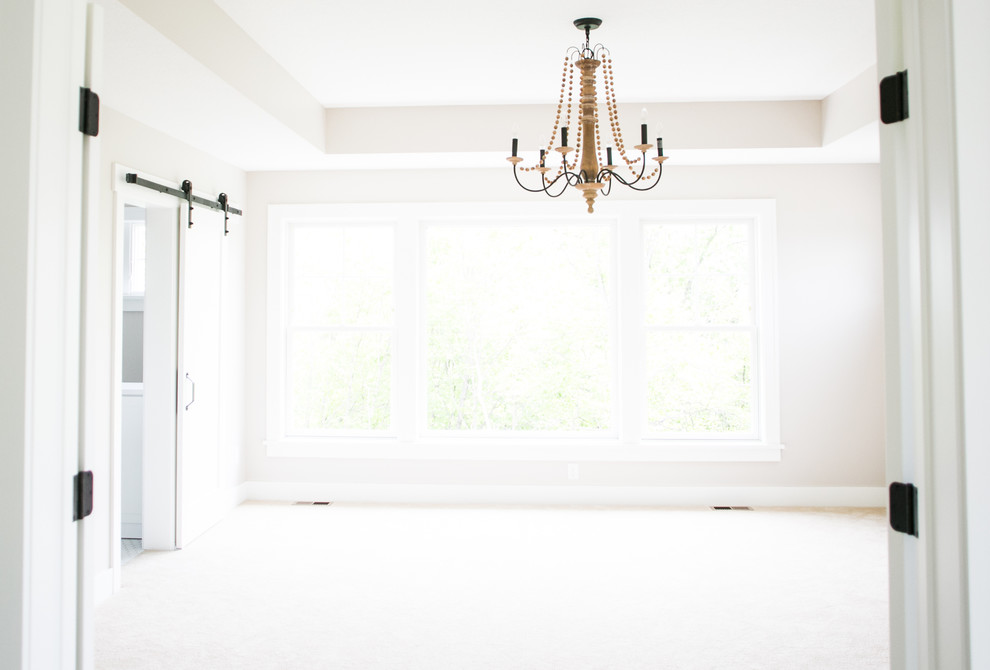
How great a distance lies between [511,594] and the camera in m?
3.40

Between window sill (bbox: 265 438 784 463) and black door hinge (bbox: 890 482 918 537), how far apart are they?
3895 mm

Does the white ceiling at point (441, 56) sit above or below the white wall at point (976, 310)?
above

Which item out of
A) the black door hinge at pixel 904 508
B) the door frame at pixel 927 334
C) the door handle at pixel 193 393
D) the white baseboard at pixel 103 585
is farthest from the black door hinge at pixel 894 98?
the door handle at pixel 193 393

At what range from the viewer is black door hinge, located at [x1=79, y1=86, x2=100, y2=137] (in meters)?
1.31

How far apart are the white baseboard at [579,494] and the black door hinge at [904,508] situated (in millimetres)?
3949

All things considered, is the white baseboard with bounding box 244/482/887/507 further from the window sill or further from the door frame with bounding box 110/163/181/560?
the door frame with bounding box 110/163/181/560

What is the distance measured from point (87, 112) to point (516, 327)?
13.7 ft

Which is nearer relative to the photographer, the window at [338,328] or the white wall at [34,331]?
the white wall at [34,331]

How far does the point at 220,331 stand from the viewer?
4820 millimetres

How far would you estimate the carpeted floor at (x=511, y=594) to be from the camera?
110 inches

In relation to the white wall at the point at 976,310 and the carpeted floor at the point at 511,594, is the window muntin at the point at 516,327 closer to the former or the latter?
the carpeted floor at the point at 511,594

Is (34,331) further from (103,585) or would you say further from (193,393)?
(193,393)

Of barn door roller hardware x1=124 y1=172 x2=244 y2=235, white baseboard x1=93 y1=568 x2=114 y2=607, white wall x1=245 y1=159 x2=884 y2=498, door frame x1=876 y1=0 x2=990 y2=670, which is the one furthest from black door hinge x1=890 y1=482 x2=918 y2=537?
white wall x1=245 y1=159 x2=884 y2=498

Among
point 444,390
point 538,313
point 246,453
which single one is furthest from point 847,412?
point 246,453
